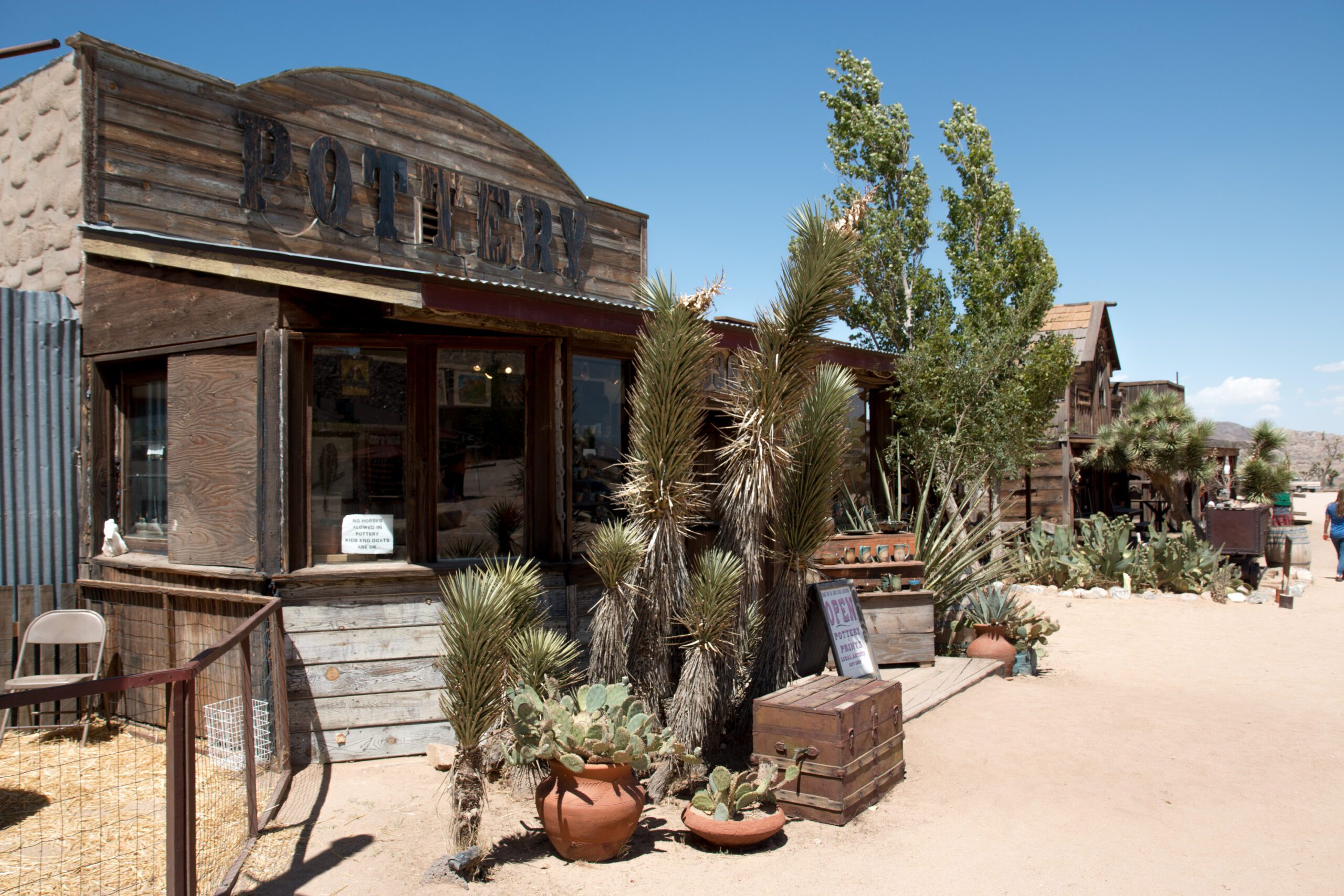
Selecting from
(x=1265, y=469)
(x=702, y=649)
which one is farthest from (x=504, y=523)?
(x=1265, y=469)

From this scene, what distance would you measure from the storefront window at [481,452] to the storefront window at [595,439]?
474 millimetres

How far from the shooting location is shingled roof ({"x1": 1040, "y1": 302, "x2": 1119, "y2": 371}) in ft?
69.4

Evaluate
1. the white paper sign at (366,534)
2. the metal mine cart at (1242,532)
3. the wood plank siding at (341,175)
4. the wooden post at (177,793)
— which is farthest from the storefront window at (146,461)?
the metal mine cart at (1242,532)

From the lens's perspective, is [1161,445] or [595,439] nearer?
[595,439]

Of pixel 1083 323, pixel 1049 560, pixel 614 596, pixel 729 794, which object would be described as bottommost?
pixel 729 794

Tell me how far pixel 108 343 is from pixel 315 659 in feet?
9.25

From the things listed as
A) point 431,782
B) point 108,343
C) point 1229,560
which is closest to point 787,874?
point 431,782

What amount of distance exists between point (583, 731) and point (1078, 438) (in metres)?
14.9

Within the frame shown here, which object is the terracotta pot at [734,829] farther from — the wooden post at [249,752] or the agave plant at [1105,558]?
the agave plant at [1105,558]

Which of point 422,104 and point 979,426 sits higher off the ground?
point 422,104

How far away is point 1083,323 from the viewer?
853 inches

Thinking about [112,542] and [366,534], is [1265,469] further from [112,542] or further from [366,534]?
[112,542]

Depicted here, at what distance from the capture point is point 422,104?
850 centimetres

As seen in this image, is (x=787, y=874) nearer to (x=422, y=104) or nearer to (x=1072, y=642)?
(x=1072, y=642)
